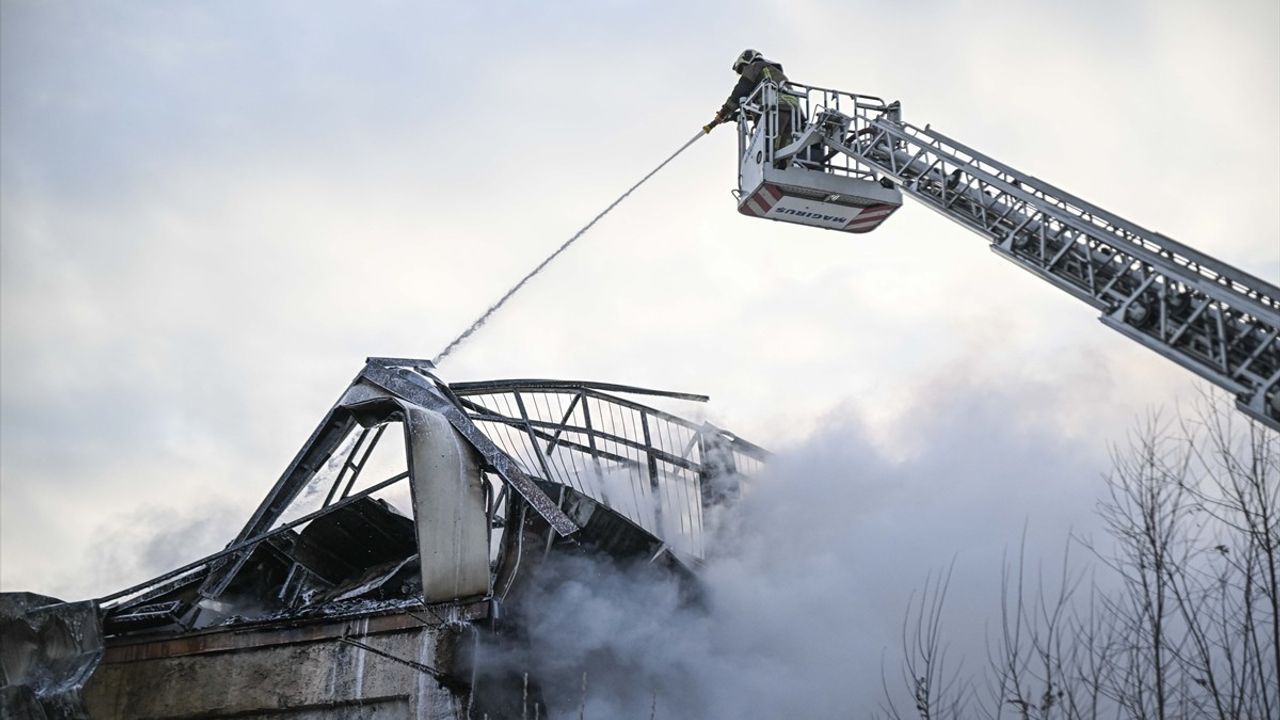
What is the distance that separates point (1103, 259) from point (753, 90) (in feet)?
23.8

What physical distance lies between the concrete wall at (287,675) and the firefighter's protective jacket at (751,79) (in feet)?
29.5

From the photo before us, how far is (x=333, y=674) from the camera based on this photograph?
13.7 m

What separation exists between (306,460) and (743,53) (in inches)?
365

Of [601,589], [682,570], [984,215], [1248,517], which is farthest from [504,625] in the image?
A: [1248,517]

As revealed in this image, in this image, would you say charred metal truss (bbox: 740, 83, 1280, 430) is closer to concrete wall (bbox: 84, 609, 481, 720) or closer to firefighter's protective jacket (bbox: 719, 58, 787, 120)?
firefighter's protective jacket (bbox: 719, 58, 787, 120)

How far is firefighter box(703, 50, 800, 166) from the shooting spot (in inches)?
612

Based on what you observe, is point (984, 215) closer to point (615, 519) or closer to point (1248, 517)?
point (1248, 517)

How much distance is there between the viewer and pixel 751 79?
53.9ft

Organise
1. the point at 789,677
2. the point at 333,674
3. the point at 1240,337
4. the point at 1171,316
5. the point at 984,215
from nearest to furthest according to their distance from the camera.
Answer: the point at 1240,337
the point at 1171,316
the point at 984,215
the point at 333,674
the point at 789,677

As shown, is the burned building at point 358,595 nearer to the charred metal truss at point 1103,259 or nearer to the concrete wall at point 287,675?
the concrete wall at point 287,675

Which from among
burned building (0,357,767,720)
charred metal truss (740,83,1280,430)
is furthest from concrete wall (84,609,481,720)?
charred metal truss (740,83,1280,430)

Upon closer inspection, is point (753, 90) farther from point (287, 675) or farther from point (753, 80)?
point (287, 675)

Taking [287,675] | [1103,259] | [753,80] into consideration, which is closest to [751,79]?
[753,80]

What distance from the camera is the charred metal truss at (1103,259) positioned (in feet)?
29.7
